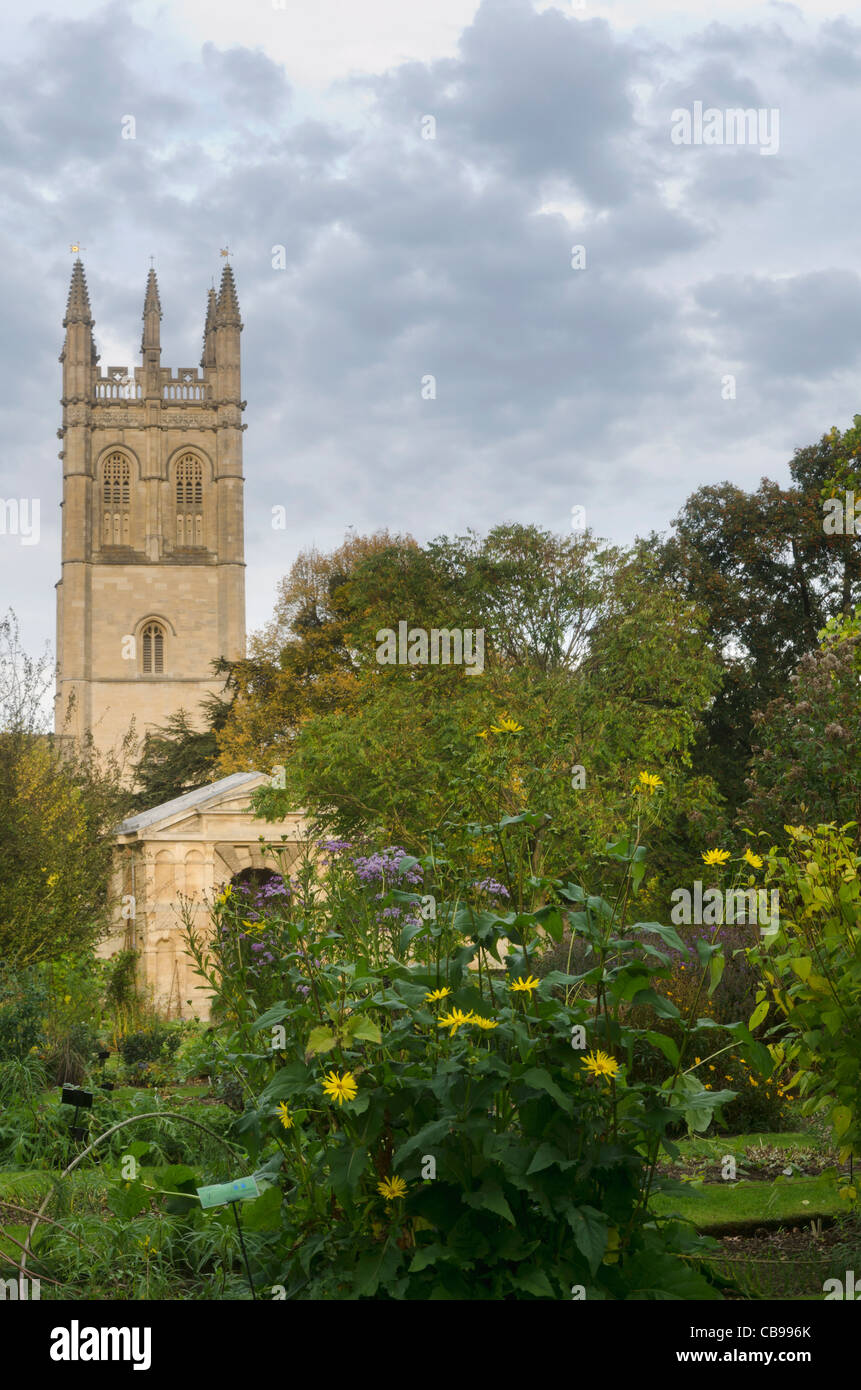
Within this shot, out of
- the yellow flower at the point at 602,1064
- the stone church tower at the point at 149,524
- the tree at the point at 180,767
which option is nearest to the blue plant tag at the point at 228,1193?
the yellow flower at the point at 602,1064

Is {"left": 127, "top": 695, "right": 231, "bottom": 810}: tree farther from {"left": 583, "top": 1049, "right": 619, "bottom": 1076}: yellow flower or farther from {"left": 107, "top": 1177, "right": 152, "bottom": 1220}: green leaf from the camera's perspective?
{"left": 583, "top": 1049, "right": 619, "bottom": 1076}: yellow flower

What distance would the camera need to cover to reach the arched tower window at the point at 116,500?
2486 inches

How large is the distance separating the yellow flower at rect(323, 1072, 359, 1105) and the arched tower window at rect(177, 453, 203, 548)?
6184 cm

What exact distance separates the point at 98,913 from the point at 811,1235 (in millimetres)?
11830

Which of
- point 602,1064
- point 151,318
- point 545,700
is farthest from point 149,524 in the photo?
point 602,1064

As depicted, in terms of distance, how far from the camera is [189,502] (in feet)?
211

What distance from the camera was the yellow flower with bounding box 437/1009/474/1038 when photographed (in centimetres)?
323

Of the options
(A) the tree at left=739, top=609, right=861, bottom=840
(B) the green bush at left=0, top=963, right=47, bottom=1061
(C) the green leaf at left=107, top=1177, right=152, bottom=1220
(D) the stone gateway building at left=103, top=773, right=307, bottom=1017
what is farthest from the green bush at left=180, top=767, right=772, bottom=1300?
(D) the stone gateway building at left=103, top=773, right=307, bottom=1017

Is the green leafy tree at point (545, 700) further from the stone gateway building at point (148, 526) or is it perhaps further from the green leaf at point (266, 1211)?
the stone gateway building at point (148, 526)

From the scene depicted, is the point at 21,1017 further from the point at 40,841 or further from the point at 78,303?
the point at 78,303

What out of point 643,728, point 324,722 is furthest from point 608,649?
point 324,722

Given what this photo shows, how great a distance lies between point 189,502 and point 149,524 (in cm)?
242

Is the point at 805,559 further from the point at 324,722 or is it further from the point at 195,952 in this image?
the point at 195,952

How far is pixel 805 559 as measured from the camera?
90.8ft
